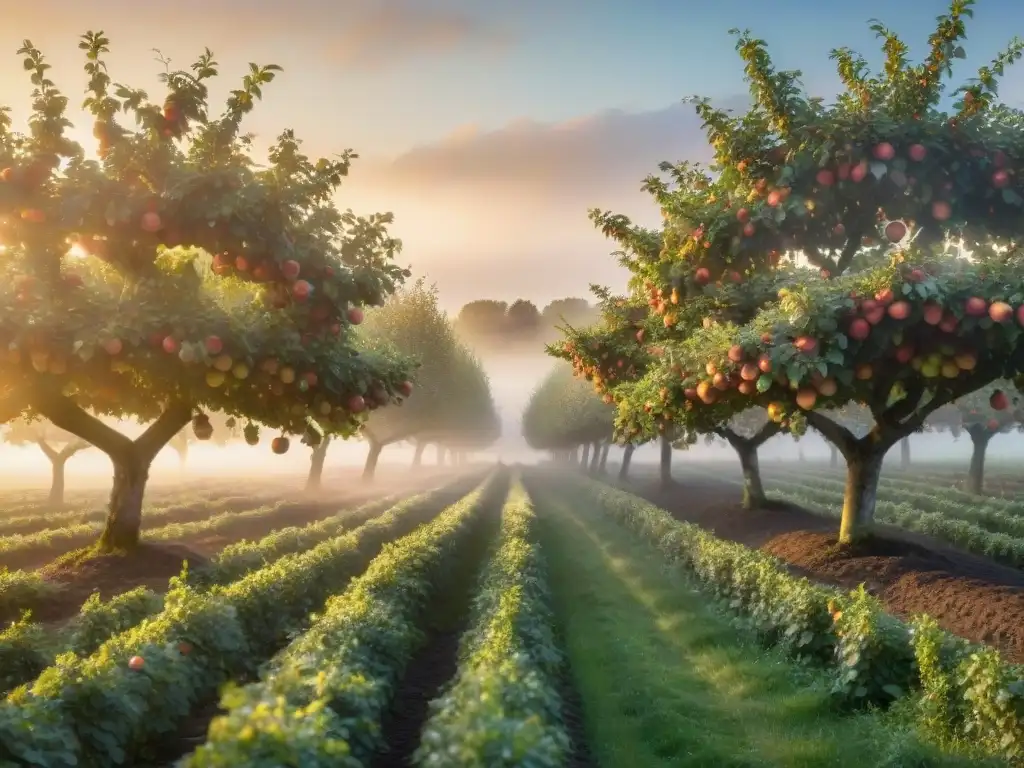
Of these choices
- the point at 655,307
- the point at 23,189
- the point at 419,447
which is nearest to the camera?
the point at 23,189

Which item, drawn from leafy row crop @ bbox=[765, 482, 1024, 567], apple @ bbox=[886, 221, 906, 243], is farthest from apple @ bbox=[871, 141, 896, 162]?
leafy row crop @ bbox=[765, 482, 1024, 567]

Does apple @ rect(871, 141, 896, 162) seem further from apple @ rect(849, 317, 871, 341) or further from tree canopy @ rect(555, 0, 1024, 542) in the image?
apple @ rect(849, 317, 871, 341)

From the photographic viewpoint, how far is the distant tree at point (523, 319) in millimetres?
92137

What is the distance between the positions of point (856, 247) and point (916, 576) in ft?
18.2

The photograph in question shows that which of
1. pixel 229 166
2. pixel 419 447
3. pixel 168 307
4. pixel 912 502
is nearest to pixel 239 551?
pixel 168 307

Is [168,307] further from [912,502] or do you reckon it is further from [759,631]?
[912,502]

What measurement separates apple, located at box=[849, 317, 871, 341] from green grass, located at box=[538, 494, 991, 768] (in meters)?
4.36

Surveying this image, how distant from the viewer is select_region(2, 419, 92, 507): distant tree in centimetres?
3422

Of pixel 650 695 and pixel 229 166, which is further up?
pixel 229 166

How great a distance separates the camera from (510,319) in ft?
312

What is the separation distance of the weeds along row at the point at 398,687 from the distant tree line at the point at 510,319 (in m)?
74.0

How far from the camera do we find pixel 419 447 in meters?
79.6

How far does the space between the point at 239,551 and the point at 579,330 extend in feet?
31.4

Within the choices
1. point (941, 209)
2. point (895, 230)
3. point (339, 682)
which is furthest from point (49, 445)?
point (941, 209)
